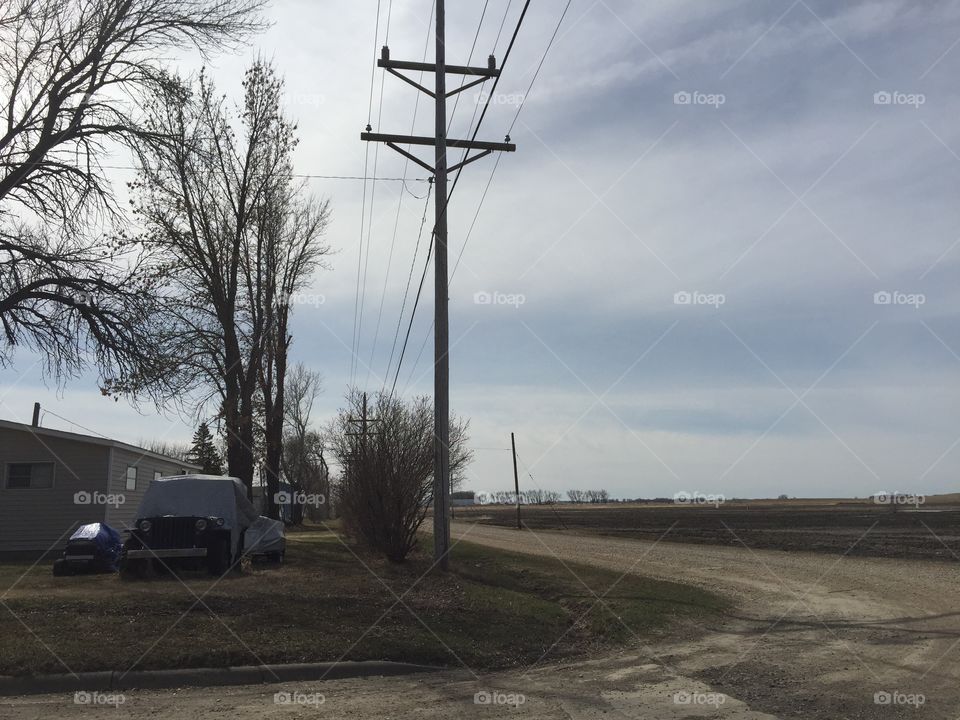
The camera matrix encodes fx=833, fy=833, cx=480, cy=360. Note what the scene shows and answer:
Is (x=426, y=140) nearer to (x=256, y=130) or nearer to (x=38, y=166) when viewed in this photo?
(x=38, y=166)

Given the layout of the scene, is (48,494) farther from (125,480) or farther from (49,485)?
(125,480)

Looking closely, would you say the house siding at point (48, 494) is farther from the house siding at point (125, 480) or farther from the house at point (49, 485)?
the house siding at point (125, 480)

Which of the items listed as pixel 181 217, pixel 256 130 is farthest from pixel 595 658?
pixel 256 130

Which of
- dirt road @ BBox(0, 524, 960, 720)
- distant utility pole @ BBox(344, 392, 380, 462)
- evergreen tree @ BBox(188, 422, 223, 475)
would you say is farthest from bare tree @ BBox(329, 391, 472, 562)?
evergreen tree @ BBox(188, 422, 223, 475)

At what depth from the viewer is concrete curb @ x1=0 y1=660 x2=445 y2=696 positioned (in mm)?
8516

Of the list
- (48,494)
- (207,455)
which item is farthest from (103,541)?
(207,455)

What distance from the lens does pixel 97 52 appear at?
16.2 meters

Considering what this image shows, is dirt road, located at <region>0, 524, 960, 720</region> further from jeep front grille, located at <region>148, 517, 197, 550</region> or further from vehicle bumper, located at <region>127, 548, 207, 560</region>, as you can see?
jeep front grille, located at <region>148, 517, 197, 550</region>

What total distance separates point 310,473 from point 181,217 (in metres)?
41.6

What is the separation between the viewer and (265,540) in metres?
19.8

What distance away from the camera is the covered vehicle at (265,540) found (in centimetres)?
1917

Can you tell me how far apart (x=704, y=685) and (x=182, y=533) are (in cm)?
1131

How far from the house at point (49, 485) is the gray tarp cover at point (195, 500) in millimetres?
9924

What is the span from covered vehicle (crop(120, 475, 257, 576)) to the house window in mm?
10684
